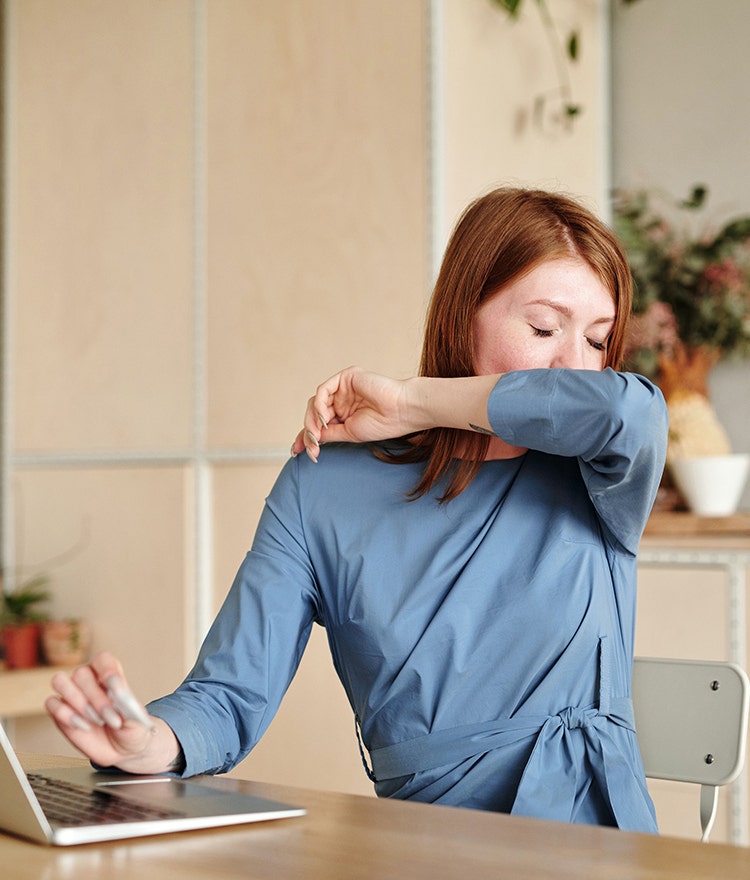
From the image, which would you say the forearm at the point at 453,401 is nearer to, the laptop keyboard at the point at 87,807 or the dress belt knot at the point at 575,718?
the dress belt knot at the point at 575,718

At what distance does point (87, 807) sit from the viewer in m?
0.98

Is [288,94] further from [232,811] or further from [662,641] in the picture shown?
[232,811]

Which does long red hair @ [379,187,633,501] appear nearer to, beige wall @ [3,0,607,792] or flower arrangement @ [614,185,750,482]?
beige wall @ [3,0,607,792]

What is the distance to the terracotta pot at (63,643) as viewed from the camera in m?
3.04

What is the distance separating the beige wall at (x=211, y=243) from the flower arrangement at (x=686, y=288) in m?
0.20

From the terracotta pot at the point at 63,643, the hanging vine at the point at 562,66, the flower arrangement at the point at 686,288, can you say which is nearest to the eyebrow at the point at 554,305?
the flower arrangement at the point at 686,288

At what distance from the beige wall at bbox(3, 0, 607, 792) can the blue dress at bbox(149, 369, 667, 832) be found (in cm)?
114

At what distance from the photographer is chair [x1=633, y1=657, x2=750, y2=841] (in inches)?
57.1

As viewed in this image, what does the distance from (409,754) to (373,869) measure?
0.52m

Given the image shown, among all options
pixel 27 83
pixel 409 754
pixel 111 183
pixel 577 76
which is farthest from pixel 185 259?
pixel 409 754

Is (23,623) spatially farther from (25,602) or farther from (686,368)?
(686,368)

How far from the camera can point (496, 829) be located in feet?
3.00

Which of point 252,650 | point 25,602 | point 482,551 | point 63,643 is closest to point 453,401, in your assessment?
point 482,551

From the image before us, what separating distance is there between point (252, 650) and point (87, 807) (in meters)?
0.37
